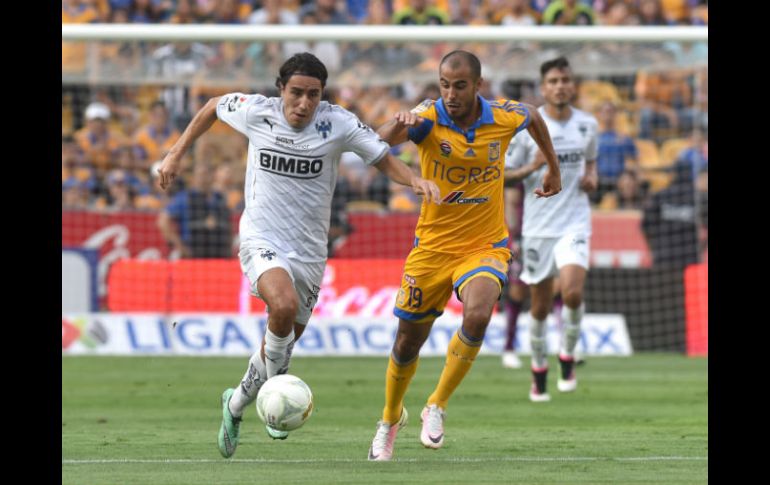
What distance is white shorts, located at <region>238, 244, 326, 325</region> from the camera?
28.9 feet

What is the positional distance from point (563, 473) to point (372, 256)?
10.5 m

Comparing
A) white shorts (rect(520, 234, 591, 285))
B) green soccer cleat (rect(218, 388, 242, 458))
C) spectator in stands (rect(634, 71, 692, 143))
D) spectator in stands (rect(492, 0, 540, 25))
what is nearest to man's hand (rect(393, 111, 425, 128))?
green soccer cleat (rect(218, 388, 242, 458))

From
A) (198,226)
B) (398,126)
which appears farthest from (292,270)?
(198,226)

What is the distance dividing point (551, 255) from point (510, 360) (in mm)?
3440

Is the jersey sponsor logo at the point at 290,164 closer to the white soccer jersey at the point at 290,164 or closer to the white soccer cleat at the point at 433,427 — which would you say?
the white soccer jersey at the point at 290,164

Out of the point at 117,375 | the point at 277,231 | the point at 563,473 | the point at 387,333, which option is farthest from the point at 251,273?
the point at 387,333

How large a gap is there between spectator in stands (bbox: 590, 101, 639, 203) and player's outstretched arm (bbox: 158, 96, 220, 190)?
37.1 ft

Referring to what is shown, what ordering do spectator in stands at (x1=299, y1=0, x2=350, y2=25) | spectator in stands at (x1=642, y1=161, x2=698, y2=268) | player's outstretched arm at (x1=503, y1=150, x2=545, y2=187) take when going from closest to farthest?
player's outstretched arm at (x1=503, y1=150, x2=545, y2=187)
spectator in stands at (x1=642, y1=161, x2=698, y2=268)
spectator in stands at (x1=299, y1=0, x2=350, y2=25)

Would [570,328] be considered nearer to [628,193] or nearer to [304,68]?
[304,68]

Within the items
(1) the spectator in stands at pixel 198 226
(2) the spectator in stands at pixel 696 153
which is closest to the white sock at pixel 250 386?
(1) the spectator in stands at pixel 198 226

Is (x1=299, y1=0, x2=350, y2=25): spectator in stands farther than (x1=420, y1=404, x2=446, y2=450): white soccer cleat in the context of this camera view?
Yes

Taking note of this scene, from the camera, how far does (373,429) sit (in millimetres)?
10664

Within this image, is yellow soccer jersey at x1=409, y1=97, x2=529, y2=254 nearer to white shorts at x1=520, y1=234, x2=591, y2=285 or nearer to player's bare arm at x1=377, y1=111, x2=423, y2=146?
player's bare arm at x1=377, y1=111, x2=423, y2=146

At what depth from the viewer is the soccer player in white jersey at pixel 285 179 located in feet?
28.6
